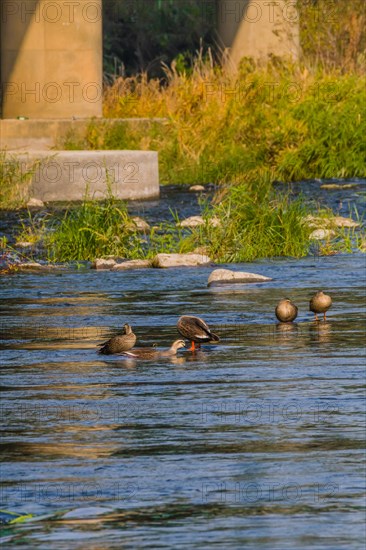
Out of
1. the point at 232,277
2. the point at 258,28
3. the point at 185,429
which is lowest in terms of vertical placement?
the point at 232,277

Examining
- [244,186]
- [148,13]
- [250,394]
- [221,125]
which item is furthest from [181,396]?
[148,13]

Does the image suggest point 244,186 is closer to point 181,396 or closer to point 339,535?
point 181,396

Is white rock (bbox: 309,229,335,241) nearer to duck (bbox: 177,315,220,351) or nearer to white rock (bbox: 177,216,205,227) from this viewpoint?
white rock (bbox: 177,216,205,227)

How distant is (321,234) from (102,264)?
3072mm

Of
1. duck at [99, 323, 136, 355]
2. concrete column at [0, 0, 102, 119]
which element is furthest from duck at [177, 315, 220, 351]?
concrete column at [0, 0, 102, 119]

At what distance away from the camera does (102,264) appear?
50.7 ft

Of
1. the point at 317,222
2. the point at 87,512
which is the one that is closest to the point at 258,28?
the point at 317,222

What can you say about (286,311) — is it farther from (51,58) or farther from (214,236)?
(51,58)

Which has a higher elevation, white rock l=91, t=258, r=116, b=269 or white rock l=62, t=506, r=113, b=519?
white rock l=62, t=506, r=113, b=519

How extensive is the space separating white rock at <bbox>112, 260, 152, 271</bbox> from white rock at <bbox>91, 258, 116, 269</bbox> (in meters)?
0.08

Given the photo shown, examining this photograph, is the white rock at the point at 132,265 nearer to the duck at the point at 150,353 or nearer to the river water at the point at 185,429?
the river water at the point at 185,429

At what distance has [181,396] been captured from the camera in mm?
8797

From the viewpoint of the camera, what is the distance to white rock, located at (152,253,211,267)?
15.5 metres

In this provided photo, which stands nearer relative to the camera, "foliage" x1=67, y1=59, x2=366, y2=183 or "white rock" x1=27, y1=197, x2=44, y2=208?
"white rock" x1=27, y1=197, x2=44, y2=208
